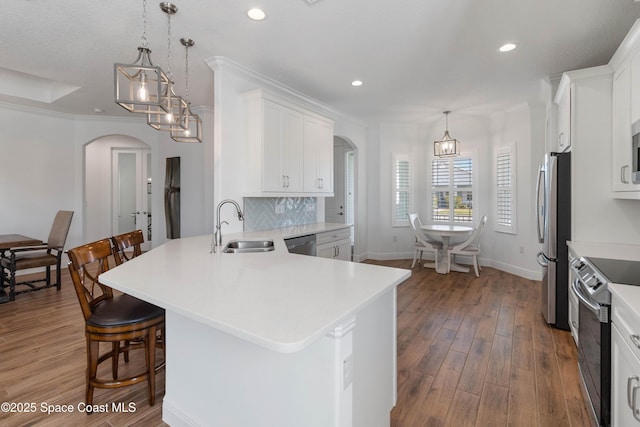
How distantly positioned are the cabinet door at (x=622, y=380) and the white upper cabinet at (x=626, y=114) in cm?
123

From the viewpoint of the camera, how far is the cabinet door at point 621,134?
226cm

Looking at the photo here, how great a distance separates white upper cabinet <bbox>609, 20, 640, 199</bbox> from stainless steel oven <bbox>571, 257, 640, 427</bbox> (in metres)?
0.68

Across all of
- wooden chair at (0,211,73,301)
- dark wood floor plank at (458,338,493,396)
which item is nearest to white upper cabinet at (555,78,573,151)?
dark wood floor plank at (458,338,493,396)

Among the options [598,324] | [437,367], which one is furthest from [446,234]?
[598,324]

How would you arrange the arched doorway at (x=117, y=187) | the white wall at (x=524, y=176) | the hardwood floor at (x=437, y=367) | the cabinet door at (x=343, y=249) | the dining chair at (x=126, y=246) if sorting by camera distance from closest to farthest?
1. the hardwood floor at (x=437, y=367)
2. the dining chair at (x=126, y=246)
3. the cabinet door at (x=343, y=249)
4. the white wall at (x=524, y=176)
5. the arched doorway at (x=117, y=187)

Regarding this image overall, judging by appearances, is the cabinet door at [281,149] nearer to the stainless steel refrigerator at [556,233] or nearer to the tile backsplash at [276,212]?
the tile backsplash at [276,212]

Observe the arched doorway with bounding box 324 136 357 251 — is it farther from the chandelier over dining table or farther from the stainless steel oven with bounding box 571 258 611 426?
the stainless steel oven with bounding box 571 258 611 426

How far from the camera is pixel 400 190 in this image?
6.20 meters

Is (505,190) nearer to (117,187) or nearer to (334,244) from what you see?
(334,244)

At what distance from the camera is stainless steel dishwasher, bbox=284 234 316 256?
3.28 m

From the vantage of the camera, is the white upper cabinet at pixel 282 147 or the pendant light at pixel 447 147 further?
the pendant light at pixel 447 147

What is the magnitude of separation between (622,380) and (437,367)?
1.16 m

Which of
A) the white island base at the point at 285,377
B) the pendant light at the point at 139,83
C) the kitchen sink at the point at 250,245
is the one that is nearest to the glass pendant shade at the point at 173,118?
the pendant light at the point at 139,83

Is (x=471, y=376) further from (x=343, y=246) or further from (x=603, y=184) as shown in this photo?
(x=343, y=246)
